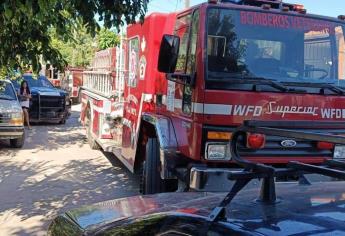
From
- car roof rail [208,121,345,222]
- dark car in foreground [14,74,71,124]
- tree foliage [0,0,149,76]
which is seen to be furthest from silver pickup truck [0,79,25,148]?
car roof rail [208,121,345,222]

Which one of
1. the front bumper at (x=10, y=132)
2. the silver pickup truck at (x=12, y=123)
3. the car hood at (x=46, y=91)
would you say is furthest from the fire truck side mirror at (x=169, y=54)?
the car hood at (x=46, y=91)

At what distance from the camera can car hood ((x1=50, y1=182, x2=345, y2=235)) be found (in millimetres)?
1768

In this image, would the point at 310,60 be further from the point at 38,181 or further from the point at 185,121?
the point at 38,181

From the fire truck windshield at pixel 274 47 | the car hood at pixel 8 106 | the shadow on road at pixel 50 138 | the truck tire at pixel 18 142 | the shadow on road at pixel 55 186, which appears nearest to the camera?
the fire truck windshield at pixel 274 47

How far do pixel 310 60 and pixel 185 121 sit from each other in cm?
153

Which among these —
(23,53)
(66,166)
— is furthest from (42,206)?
(66,166)

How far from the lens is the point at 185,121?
5945 millimetres

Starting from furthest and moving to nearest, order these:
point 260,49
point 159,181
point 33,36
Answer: point 159,181
point 260,49
point 33,36

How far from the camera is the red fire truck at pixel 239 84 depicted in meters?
5.56

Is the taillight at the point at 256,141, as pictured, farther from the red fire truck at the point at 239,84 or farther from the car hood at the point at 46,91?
the car hood at the point at 46,91

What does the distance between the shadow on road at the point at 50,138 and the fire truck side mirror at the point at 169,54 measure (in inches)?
281

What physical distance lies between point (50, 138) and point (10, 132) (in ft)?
7.87

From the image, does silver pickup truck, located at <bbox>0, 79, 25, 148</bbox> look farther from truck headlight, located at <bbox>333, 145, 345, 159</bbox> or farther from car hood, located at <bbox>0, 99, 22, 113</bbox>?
truck headlight, located at <bbox>333, 145, 345, 159</bbox>

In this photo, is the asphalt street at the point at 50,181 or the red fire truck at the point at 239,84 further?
the asphalt street at the point at 50,181
